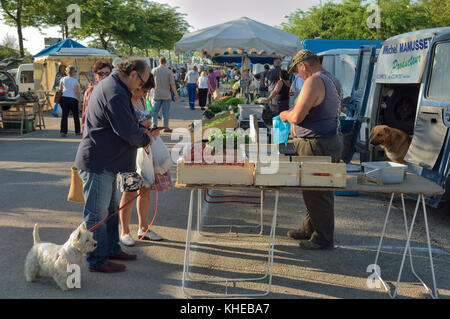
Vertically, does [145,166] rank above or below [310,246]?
above

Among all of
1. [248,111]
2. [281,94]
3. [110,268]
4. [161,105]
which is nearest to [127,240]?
[110,268]

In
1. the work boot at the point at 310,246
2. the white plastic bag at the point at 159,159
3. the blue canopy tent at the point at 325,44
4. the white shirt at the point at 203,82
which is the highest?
the blue canopy tent at the point at 325,44

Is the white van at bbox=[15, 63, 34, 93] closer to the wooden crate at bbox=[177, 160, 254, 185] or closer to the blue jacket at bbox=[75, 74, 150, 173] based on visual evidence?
the blue jacket at bbox=[75, 74, 150, 173]

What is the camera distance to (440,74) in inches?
230

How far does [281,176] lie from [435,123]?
319 cm

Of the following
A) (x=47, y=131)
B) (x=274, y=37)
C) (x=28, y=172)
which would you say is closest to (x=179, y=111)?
(x=47, y=131)

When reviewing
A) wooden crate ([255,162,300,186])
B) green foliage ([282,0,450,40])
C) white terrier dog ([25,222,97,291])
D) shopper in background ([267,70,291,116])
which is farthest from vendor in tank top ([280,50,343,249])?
green foliage ([282,0,450,40])

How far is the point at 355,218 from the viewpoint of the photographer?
6.12 metres

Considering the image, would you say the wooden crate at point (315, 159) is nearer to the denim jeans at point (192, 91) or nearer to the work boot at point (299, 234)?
the work boot at point (299, 234)

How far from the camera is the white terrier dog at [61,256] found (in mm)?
3609

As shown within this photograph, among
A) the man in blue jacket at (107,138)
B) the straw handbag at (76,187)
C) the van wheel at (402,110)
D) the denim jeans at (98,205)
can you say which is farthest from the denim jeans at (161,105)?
the man in blue jacket at (107,138)

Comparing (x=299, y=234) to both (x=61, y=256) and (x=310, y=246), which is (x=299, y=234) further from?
(x=61, y=256)

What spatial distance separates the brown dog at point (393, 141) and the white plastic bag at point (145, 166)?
3.96 metres

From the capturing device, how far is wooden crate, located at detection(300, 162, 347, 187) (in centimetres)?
370
